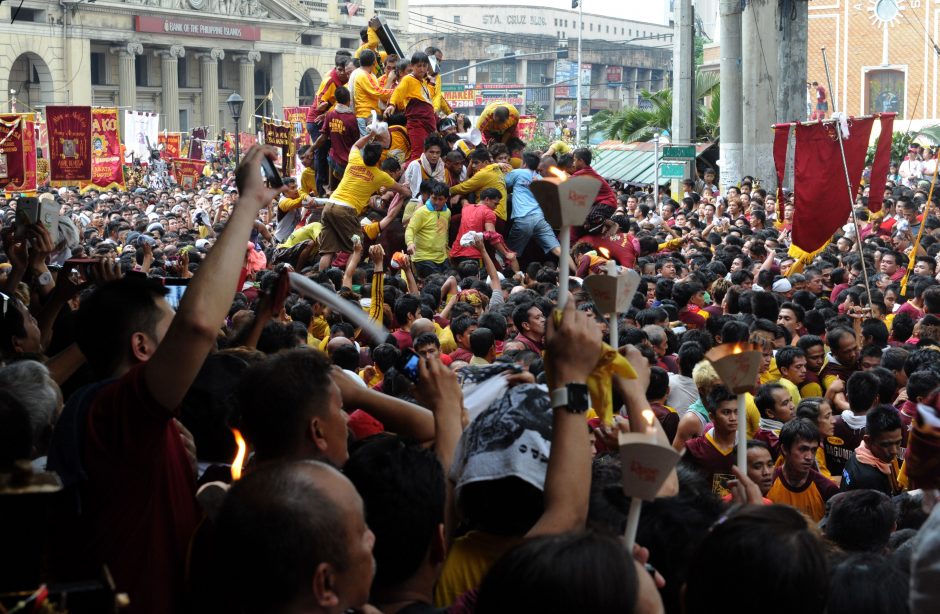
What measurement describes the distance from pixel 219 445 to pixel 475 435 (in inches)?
40.1

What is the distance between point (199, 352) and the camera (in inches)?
117

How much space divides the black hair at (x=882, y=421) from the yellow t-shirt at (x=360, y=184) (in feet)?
28.7

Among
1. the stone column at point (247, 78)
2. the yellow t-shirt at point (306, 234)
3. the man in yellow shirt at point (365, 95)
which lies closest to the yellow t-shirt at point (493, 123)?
the man in yellow shirt at point (365, 95)

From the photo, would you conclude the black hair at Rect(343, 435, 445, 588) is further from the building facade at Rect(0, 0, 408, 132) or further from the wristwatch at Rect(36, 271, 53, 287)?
the building facade at Rect(0, 0, 408, 132)

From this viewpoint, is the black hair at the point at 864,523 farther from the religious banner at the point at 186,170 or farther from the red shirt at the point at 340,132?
the religious banner at the point at 186,170

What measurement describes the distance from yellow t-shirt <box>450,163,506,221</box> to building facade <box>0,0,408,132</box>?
4391cm

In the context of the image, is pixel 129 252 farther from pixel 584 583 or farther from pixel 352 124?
pixel 584 583

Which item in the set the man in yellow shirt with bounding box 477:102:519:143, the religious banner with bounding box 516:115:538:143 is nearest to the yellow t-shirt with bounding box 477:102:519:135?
the man in yellow shirt with bounding box 477:102:519:143

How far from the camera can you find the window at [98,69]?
6106 cm

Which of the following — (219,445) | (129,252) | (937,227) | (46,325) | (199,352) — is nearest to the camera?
(199,352)

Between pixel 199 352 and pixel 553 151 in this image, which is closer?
pixel 199 352

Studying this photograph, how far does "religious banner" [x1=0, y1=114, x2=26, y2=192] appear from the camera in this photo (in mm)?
17859

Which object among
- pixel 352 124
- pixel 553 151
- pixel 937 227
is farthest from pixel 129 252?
pixel 937 227

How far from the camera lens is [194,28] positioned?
206 feet
